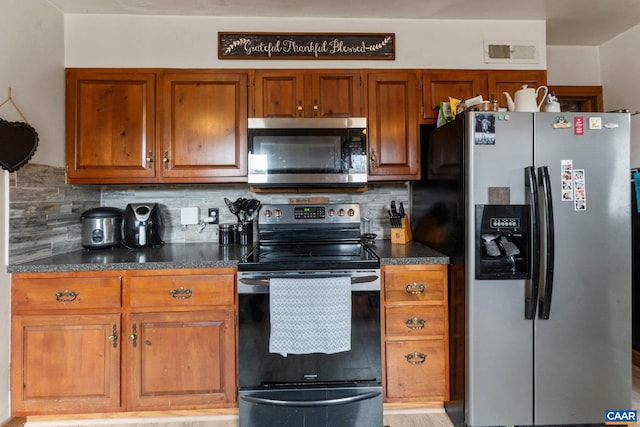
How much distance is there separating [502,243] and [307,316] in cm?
103

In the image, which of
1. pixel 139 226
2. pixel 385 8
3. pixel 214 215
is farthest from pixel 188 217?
pixel 385 8

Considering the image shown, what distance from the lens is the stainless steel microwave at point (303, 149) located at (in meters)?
2.02

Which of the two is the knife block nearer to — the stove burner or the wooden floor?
the stove burner

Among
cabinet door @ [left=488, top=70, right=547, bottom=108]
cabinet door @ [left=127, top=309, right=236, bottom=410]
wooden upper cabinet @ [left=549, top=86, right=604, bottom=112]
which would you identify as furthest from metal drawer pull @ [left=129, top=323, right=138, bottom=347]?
wooden upper cabinet @ [left=549, top=86, right=604, bottom=112]

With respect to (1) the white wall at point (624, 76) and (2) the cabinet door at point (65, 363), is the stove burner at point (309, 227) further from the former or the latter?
(1) the white wall at point (624, 76)

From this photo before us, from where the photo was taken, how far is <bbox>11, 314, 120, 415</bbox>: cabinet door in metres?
1.68

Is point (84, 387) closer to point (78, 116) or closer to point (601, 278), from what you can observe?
point (78, 116)

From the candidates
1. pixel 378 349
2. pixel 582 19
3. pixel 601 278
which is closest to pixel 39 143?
pixel 378 349

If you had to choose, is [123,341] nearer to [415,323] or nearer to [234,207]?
[234,207]

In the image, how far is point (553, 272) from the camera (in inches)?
61.2

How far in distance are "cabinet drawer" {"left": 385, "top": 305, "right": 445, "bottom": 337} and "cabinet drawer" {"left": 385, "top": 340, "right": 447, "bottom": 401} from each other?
0.18 ft

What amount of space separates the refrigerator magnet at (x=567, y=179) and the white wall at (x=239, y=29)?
3.15 feet

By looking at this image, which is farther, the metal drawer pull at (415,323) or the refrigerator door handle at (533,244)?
the metal drawer pull at (415,323)

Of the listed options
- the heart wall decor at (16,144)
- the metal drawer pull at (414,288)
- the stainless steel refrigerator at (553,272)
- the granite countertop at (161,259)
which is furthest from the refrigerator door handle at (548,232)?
the heart wall decor at (16,144)
